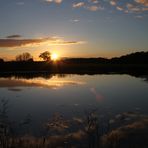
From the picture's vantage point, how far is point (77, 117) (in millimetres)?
13914

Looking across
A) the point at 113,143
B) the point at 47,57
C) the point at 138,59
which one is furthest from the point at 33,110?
the point at 47,57

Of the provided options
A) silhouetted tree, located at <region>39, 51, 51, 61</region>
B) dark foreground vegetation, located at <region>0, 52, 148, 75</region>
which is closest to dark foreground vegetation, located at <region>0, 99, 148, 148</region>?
dark foreground vegetation, located at <region>0, 52, 148, 75</region>

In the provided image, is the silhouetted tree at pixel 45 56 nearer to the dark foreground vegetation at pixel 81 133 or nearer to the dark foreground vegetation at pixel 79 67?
the dark foreground vegetation at pixel 79 67

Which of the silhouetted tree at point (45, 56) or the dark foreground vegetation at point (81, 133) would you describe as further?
the silhouetted tree at point (45, 56)

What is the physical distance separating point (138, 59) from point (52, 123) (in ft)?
340

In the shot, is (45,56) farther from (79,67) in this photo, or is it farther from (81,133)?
(81,133)

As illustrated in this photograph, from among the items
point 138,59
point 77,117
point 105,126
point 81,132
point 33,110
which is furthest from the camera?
point 138,59

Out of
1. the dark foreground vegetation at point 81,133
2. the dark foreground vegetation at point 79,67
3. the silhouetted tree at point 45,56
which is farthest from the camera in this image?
the silhouetted tree at point 45,56

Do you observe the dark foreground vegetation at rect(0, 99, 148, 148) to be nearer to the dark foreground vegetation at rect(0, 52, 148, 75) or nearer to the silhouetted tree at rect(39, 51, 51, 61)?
the dark foreground vegetation at rect(0, 52, 148, 75)

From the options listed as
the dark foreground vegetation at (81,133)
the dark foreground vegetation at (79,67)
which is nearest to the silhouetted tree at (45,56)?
the dark foreground vegetation at (79,67)

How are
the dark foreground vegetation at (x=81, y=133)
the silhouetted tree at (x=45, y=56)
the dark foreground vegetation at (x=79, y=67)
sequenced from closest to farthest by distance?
the dark foreground vegetation at (x=81, y=133) < the dark foreground vegetation at (x=79, y=67) < the silhouetted tree at (x=45, y=56)

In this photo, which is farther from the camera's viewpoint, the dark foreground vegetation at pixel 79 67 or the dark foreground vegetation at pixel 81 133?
the dark foreground vegetation at pixel 79 67

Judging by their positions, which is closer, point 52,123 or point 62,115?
point 52,123

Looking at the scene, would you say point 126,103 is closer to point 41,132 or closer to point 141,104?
point 141,104
